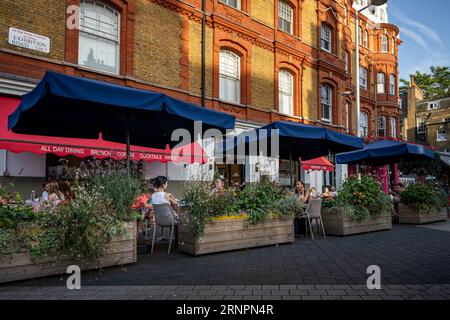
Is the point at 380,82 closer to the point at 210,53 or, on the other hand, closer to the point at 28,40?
the point at 210,53

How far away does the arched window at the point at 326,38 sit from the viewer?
1966 centimetres

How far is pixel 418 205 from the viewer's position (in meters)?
11.4

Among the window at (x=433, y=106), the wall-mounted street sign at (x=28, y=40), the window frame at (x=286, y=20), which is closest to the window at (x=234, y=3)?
the window frame at (x=286, y=20)

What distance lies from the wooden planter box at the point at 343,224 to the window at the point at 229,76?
7187mm

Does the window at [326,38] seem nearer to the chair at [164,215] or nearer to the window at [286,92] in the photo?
the window at [286,92]

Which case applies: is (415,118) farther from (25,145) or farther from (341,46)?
(25,145)

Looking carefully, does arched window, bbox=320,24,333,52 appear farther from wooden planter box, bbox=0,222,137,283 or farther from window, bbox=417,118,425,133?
window, bbox=417,118,425,133

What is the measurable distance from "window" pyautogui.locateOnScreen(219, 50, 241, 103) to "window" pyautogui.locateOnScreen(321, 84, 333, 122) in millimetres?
6826

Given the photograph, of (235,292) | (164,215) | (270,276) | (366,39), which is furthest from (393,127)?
(235,292)

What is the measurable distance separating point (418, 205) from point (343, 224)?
452 cm

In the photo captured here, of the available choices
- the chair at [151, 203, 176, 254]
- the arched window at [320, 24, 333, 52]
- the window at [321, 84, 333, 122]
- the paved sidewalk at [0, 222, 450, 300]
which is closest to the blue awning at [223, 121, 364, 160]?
the paved sidewalk at [0, 222, 450, 300]

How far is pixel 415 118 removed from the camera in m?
45.4

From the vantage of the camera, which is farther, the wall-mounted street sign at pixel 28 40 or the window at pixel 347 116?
the window at pixel 347 116

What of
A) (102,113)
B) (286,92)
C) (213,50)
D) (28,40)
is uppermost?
(213,50)
